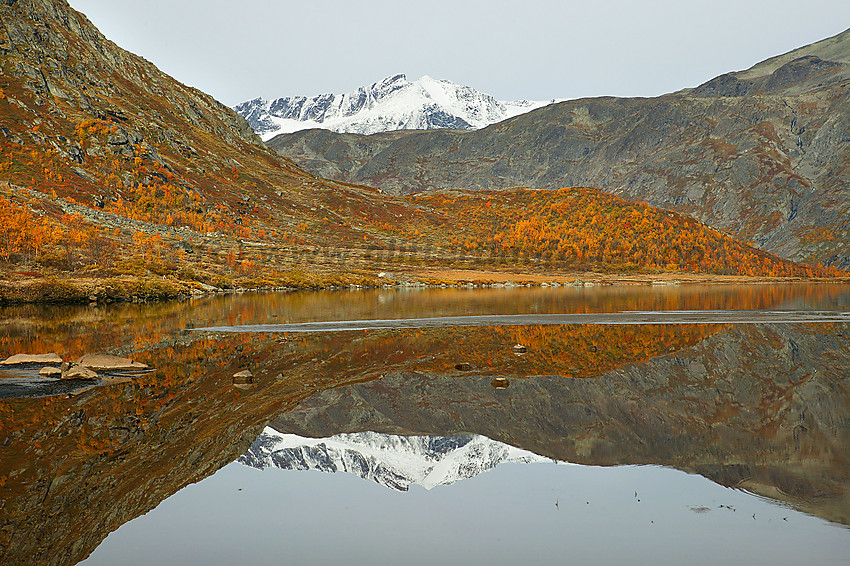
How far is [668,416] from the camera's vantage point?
1608cm

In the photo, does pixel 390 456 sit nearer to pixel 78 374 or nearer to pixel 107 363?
pixel 78 374

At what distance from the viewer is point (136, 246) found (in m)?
93.4

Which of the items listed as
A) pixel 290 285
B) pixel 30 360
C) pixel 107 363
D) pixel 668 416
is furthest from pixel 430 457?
pixel 290 285

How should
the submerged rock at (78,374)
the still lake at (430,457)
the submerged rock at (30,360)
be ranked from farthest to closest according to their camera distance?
the submerged rock at (30,360)
the submerged rock at (78,374)
the still lake at (430,457)

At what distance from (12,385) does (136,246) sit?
268 feet

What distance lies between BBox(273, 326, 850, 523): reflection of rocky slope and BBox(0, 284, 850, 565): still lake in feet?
0.27

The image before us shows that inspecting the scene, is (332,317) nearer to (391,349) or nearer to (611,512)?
(391,349)

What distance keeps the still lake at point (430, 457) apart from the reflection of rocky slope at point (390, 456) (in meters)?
0.06

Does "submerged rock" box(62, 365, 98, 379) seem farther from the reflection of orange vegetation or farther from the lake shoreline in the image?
the lake shoreline

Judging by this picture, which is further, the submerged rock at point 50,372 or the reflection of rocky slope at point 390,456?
the submerged rock at point 50,372

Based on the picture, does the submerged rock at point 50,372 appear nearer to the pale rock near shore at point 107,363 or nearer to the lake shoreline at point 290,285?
the pale rock near shore at point 107,363

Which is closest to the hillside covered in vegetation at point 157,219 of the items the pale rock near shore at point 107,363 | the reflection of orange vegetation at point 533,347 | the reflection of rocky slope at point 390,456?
the pale rock near shore at point 107,363

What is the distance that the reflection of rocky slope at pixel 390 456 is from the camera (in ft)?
39.9

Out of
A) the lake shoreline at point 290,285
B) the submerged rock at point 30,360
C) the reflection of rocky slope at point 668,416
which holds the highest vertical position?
the submerged rock at point 30,360
